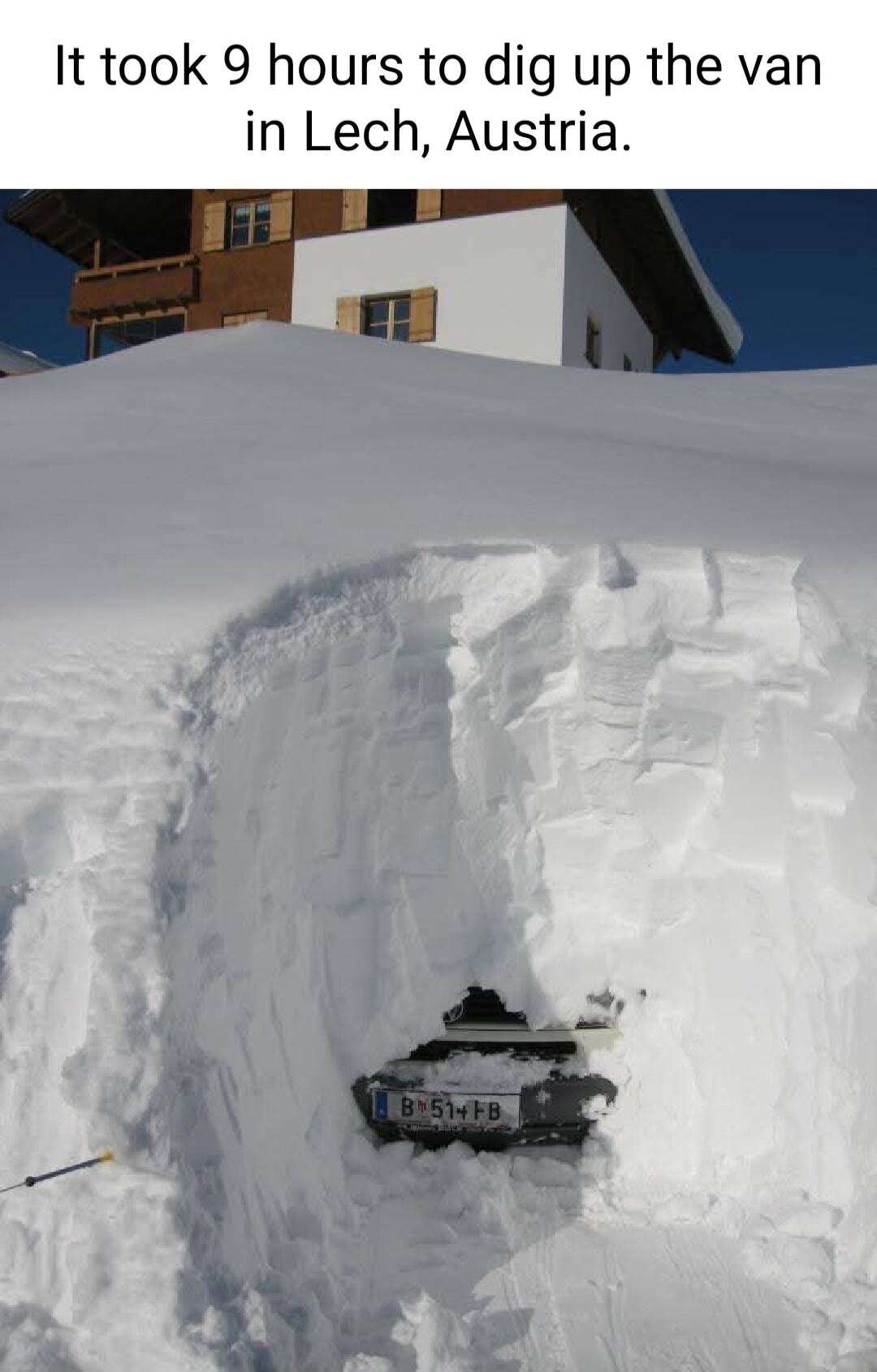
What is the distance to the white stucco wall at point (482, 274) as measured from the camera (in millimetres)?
17344

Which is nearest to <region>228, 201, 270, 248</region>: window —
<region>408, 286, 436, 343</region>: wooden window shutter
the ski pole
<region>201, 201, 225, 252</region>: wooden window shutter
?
<region>201, 201, 225, 252</region>: wooden window shutter

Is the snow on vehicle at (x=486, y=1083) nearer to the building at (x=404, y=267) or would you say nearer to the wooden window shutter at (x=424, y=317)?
the building at (x=404, y=267)

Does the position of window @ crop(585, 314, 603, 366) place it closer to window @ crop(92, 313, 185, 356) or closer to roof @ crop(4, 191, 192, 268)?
window @ crop(92, 313, 185, 356)

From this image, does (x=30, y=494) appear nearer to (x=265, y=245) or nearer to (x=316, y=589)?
(x=316, y=589)

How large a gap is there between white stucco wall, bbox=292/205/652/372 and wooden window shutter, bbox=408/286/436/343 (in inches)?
4.1

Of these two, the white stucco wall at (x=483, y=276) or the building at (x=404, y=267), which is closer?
the white stucco wall at (x=483, y=276)

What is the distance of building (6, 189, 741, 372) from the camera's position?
17.6m

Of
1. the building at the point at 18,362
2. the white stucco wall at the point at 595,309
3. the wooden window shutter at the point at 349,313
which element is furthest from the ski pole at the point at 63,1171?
the building at the point at 18,362

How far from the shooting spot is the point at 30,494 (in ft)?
18.7

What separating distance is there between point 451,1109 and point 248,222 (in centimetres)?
1891

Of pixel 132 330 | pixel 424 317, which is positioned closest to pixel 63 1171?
pixel 424 317

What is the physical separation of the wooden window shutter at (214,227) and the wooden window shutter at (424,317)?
4.33 m

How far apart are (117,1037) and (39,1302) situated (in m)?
0.70

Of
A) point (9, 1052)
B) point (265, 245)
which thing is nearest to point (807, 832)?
point (9, 1052)
